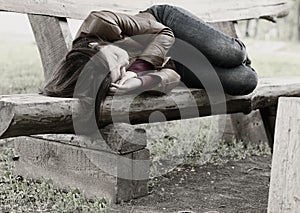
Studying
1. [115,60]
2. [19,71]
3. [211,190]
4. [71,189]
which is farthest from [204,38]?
[19,71]

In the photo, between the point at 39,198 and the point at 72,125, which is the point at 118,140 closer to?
the point at 72,125

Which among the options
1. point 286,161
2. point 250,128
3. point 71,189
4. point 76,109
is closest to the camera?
point 286,161

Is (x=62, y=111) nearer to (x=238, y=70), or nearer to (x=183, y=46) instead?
(x=183, y=46)

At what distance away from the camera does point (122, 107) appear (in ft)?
10.2

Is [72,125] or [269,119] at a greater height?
[72,125]

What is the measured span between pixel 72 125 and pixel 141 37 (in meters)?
0.65

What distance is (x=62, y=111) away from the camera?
2.91 m

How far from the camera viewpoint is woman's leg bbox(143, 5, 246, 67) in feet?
11.4

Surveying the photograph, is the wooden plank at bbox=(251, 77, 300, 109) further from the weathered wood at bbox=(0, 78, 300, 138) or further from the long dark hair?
the long dark hair

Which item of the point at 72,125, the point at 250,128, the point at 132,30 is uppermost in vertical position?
the point at 132,30

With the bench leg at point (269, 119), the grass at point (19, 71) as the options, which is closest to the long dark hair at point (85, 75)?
the bench leg at point (269, 119)

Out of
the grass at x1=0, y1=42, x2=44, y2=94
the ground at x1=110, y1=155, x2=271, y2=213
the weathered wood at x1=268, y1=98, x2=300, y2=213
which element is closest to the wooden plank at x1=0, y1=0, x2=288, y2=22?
the ground at x1=110, y1=155, x2=271, y2=213

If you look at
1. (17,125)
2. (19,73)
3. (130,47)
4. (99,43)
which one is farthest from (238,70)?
(19,73)

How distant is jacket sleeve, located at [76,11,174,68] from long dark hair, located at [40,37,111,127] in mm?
78
